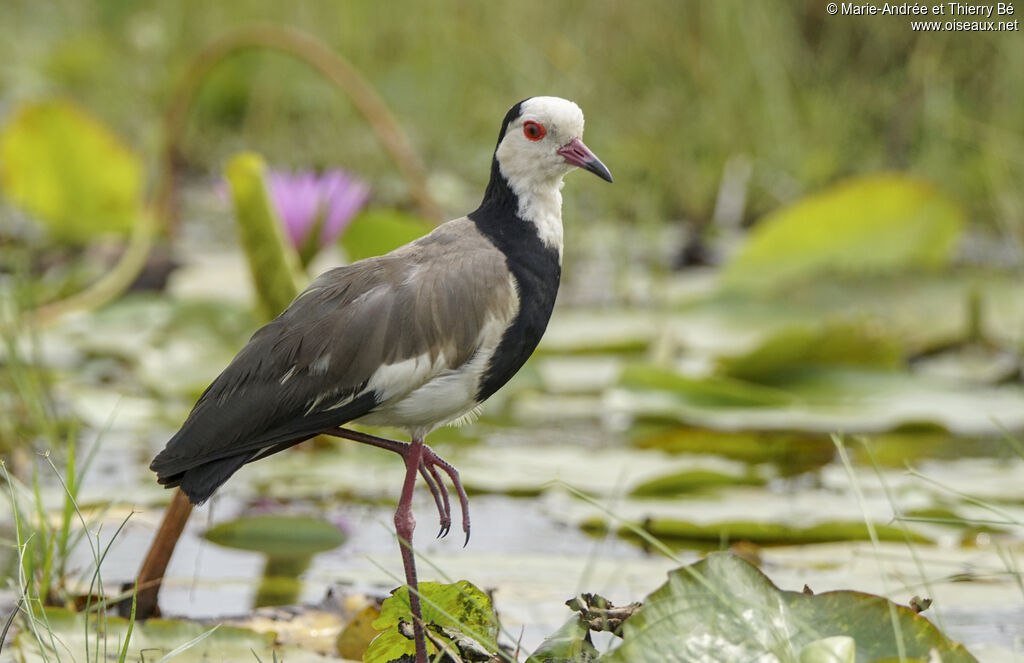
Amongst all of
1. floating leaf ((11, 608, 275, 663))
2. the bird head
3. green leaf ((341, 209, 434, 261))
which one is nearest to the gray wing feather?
the bird head

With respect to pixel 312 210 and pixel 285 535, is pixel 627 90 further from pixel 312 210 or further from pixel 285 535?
pixel 285 535

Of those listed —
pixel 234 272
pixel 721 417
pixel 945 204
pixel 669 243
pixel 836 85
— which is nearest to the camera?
pixel 721 417

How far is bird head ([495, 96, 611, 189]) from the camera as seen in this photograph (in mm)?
1836

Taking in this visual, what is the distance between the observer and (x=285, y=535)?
8.32ft

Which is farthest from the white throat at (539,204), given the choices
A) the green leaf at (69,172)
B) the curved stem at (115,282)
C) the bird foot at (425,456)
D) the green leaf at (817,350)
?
the green leaf at (69,172)

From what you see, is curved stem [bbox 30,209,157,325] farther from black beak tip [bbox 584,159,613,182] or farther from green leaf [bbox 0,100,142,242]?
black beak tip [bbox 584,159,613,182]

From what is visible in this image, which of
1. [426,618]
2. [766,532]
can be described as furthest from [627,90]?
[426,618]

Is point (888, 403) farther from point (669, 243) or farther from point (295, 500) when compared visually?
point (669, 243)

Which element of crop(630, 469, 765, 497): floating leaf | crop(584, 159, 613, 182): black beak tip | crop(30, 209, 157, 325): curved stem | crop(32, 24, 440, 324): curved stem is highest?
crop(32, 24, 440, 324): curved stem

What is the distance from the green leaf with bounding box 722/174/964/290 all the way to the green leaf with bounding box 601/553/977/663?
2352 millimetres

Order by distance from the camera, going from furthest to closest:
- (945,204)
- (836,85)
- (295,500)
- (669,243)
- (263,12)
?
1. (263,12)
2. (836,85)
3. (669,243)
4. (945,204)
5. (295,500)

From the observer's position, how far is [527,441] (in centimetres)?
317

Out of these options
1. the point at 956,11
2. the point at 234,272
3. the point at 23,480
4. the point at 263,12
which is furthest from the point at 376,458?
the point at 263,12

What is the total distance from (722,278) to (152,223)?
167 centimetres
